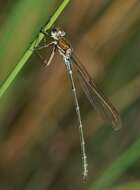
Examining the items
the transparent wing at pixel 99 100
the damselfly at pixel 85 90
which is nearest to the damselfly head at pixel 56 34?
the damselfly at pixel 85 90

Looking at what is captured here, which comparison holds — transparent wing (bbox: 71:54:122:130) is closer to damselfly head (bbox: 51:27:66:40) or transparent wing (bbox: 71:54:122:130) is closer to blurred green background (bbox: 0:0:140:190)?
blurred green background (bbox: 0:0:140:190)

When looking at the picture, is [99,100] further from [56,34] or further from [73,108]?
[56,34]

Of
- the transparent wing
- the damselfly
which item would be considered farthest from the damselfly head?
the transparent wing

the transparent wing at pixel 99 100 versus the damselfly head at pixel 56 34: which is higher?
the damselfly head at pixel 56 34

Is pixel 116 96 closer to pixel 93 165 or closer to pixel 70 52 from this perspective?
pixel 93 165

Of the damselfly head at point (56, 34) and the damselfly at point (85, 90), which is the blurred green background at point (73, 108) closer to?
the damselfly at point (85, 90)
